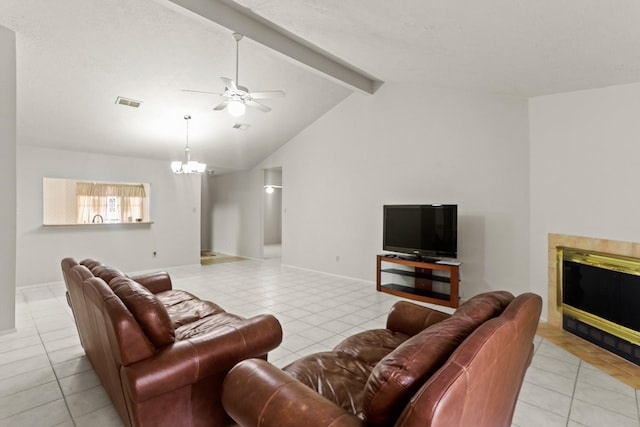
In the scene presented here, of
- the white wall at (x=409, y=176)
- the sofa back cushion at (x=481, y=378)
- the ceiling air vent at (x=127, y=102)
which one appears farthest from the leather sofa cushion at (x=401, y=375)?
the ceiling air vent at (x=127, y=102)

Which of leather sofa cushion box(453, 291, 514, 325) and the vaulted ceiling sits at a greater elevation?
the vaulted ceiling

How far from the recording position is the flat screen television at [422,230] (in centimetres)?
450

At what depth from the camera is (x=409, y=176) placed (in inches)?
207

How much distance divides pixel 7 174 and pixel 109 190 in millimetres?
3194

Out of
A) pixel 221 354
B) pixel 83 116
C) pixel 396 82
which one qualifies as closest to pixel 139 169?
pixel 83 116

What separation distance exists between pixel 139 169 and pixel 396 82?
5.45 meters

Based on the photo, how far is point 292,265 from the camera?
7.34 metres

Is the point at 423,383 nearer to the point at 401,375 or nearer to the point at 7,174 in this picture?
the point at 401,375

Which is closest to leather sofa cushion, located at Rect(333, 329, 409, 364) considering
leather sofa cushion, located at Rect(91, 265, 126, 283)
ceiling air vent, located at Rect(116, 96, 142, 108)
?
leather sofa cushion, located at Rect(91, 265, 126, 283)

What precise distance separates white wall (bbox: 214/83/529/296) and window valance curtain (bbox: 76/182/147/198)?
3055 millimetres

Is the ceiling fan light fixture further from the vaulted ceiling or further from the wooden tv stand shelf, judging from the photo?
the wooden tv stand shelf

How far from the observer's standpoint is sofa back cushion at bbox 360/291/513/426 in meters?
1.04

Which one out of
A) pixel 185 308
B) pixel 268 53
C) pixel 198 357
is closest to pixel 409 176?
pixel 268 53

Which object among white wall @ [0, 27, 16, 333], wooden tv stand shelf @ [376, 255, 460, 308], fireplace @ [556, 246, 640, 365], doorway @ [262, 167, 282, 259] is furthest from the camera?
doorway @ [262, 167, 282, 259]
